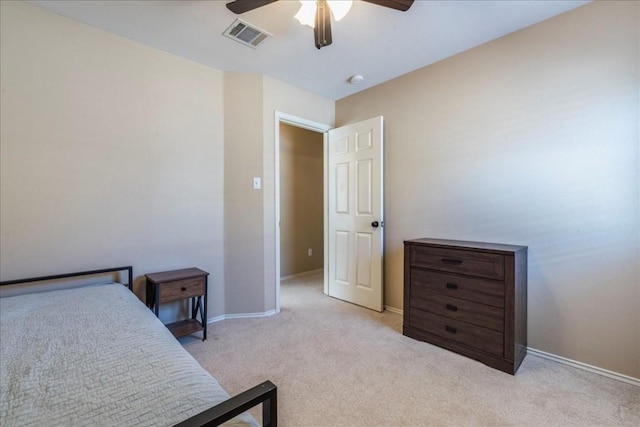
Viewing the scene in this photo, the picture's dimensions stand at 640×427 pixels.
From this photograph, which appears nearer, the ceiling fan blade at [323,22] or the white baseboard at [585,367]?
the ceiling fan blade at [323,22]

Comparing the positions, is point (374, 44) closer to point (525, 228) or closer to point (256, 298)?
point (525, 228)

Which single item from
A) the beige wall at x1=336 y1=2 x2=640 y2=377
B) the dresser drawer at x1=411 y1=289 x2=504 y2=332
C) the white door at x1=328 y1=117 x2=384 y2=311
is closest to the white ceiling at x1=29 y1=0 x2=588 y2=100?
the beige wall at x1=336 y1=2 x2=640 y2=377

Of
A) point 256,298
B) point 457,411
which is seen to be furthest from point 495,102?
point 256,298

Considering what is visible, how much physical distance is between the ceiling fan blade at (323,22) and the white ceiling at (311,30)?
1.49 ft

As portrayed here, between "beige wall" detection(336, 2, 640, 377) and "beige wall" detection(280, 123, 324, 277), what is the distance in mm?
2275

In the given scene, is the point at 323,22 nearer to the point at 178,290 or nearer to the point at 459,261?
the point at 459,261

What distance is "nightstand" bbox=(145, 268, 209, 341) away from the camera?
2.14 meters

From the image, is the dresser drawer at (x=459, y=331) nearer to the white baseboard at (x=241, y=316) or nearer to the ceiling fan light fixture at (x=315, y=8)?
the white baseboard at (x=241, y=316)

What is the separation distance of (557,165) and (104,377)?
276 cm

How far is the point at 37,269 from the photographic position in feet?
6.23

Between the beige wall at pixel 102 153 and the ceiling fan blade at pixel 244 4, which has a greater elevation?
the ceiling fan blade at pixel 244 4

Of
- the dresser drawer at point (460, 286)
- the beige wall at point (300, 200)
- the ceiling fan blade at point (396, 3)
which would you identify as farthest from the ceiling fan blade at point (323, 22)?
the beige wall at point (300, 200)

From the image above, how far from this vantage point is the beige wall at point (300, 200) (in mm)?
4395

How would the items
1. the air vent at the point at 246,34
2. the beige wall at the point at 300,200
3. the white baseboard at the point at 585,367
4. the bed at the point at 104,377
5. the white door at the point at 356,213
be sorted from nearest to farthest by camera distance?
the bed at the point at 104,377
the white baseboard at the point at 585,367
the air vent at the point at 246,34
the white door at the point at 356,213
the beige wall at the point at 300,200
